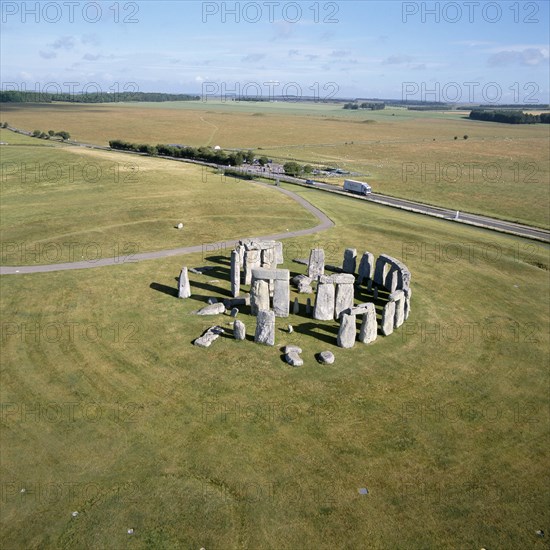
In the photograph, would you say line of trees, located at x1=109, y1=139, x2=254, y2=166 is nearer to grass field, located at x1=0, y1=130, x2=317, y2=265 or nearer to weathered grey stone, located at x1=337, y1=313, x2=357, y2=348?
grass field, located at x1=0, y1=130, x2=317, y2=265

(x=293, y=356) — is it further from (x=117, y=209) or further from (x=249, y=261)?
(x=117, y=209)

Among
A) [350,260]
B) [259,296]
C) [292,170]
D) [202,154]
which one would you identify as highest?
[202,154]

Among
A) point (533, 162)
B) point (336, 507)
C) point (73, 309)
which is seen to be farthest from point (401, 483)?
point (533, 162)

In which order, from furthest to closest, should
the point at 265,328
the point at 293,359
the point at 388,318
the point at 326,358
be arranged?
the point at 388,318, the point at 265,328, the point at 326,358, the point at 293,359

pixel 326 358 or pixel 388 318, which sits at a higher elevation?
pixel 388 318

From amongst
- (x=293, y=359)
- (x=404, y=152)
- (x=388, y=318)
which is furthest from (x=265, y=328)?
(x=404, y=152)

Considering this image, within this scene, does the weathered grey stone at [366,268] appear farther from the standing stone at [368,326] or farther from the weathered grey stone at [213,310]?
the weathered grey stone at [213,310]
